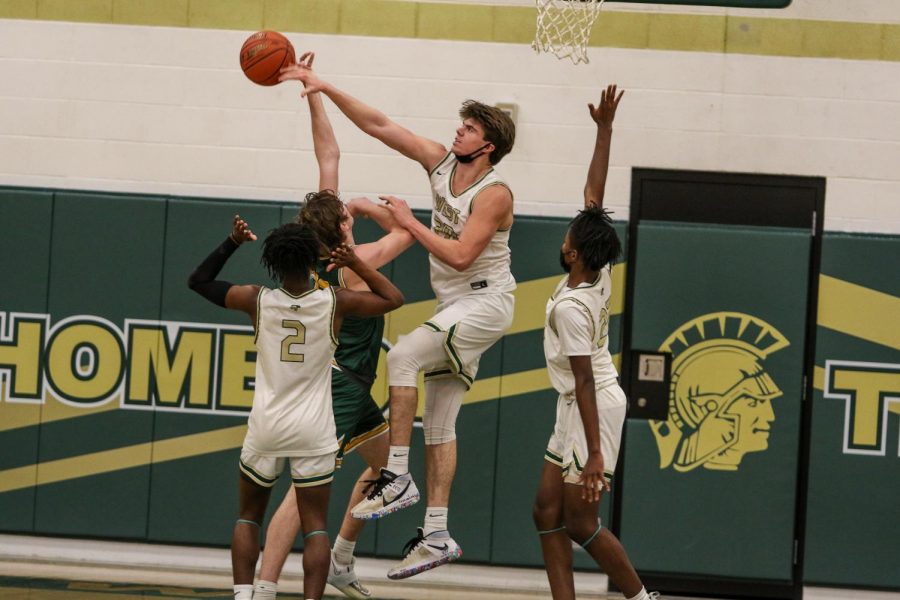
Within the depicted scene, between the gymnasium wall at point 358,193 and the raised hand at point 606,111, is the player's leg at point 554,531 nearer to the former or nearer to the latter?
the raised hand at point 606,111

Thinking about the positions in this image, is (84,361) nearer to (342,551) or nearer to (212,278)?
(342,551)

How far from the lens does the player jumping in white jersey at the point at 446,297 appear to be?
600cm

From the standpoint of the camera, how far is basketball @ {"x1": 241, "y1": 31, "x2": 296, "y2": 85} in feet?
20.4

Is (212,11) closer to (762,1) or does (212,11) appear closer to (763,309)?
(762,1)

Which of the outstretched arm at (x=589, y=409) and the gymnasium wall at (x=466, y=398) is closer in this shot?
the outstretched arm at (x=589, y=409)

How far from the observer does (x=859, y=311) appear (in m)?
7.79

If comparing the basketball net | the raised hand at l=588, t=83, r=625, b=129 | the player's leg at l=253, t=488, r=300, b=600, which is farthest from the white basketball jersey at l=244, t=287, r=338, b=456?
the basketball net

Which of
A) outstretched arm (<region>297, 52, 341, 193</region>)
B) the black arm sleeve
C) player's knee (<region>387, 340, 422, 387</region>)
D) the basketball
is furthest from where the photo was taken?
outstretched arm (<region>297, 52, 341, 193</region>)

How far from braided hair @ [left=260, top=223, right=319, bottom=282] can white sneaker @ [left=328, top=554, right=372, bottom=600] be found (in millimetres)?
2084

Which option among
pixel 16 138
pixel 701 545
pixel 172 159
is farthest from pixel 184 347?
pixel 701 545

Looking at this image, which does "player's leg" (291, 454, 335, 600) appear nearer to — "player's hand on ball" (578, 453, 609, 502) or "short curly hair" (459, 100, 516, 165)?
"player's hand on ball" (578, 453, 609, 502)

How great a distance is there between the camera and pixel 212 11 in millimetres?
8078

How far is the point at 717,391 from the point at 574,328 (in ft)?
8.36

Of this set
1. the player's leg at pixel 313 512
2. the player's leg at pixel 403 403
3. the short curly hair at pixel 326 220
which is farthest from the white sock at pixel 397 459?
the short curly hair at pixel 326 220
